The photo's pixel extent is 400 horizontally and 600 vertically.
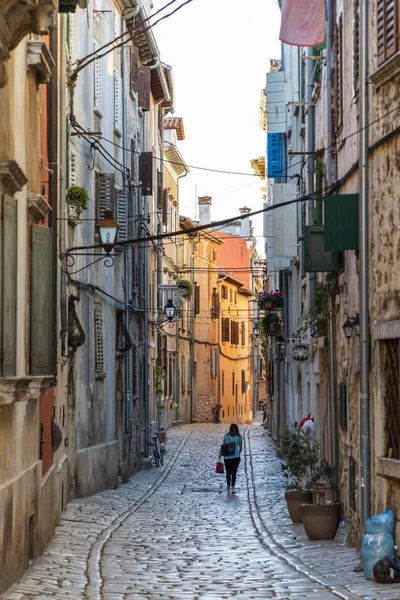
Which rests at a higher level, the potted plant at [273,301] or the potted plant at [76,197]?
the potted plant at [76,197]

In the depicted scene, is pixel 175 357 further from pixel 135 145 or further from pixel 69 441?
pixel 69 441

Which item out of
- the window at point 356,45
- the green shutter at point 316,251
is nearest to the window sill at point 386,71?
the window at point 356,45

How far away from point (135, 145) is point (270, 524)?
16.7m

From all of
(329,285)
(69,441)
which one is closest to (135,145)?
(69,441)

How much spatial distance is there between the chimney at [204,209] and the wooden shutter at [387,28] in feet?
201

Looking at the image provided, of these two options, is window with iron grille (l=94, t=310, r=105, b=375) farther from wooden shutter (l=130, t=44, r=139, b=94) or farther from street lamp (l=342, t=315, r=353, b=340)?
street lamp (l=342, t=315, r=353, b=340)

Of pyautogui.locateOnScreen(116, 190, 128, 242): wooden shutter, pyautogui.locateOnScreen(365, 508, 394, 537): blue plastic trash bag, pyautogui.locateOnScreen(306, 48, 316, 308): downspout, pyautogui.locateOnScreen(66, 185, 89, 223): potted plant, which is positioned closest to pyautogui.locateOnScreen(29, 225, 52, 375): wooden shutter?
pyautogui.locateOnScreen(365, 508, 394, 537): blue plastic trash bag

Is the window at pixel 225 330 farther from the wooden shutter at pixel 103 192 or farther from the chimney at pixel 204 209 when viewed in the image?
the wooden shutter at pixel 103 192

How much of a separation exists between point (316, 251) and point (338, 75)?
275cm

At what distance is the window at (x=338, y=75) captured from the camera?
17016mm

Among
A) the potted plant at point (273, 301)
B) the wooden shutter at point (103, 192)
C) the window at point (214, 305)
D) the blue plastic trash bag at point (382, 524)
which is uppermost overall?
the wooden shutter at point (103, 192)

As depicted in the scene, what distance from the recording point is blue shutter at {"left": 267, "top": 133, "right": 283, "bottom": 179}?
112 feet

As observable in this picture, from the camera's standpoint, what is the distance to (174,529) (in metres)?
18.5

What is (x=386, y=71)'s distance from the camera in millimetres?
12984
